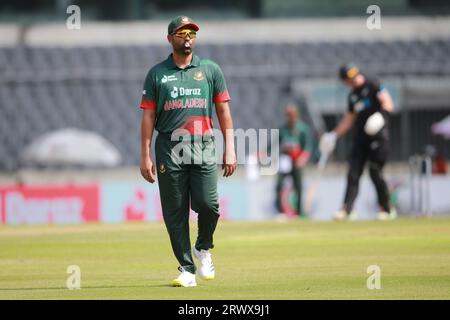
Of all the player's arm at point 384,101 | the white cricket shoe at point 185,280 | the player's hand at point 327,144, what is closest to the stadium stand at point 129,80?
the player's hand at point 327,144

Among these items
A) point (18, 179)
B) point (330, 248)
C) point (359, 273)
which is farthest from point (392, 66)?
point (359, 273)

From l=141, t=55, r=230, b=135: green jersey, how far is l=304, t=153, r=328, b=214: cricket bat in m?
13.5

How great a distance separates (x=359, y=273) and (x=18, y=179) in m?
14.8

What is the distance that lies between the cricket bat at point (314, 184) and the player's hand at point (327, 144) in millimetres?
154

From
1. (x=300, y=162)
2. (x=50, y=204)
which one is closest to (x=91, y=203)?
(x=50, y=204)

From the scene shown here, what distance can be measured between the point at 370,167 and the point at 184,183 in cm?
965

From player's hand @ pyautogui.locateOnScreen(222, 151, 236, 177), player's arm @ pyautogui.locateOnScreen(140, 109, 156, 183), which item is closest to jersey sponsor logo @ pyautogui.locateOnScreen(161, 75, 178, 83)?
player's arm @ pyautogui.locateOnScreen(140, 109, 156, 183)

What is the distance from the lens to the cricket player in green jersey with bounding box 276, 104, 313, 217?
81.4ft

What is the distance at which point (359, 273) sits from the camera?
12.9 metres

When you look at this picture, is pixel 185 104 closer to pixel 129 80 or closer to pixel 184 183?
pixel 184 183

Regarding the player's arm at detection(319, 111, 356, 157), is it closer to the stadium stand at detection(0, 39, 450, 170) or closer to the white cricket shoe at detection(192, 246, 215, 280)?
the stadium stand at detection(0, 39, 450, 170)

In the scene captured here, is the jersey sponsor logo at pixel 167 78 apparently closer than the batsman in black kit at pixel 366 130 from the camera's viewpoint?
Yes

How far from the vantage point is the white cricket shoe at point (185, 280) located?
11.9 meters

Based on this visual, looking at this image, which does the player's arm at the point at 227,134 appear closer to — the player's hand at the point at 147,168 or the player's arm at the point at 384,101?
the player's hand at the point at 147,168
